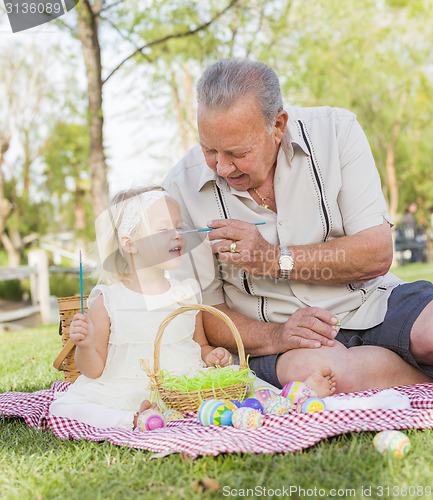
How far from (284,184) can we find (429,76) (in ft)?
56.2

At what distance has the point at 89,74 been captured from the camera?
285 inches

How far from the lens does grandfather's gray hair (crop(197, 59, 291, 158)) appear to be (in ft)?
8.20

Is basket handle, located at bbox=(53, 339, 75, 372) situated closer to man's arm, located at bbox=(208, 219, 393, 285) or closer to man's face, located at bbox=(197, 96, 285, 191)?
man's arm, located at bbox=(208, 219, 393, 285)

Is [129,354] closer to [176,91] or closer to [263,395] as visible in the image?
[263,395]

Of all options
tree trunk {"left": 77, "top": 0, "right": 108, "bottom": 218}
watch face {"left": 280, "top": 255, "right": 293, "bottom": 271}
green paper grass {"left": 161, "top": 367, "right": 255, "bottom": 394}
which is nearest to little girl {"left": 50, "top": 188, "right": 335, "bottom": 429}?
green paper grass {"left": 161, "top": 367, "right": 255, "bottom": 394}

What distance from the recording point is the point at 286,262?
2.61 m

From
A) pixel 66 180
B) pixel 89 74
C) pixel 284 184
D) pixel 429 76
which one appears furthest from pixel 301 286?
pixel 66 180

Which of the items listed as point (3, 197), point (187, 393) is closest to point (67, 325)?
point (187, 393)

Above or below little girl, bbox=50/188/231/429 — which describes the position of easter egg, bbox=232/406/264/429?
below

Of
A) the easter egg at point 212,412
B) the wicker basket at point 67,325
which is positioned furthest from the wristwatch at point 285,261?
the wicker basket at point 67,325

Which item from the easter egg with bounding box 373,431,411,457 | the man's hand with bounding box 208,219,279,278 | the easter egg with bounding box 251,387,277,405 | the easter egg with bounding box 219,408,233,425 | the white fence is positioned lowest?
the white fence

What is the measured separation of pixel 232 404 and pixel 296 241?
2.91 ft

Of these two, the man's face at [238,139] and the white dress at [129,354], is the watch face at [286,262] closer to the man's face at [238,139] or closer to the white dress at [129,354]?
the man's face at [238,139]

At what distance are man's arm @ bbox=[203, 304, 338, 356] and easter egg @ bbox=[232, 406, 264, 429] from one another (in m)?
0.52
